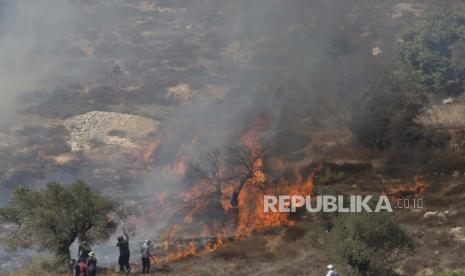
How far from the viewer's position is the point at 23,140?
52.6 meters

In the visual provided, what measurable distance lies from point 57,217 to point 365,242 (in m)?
13.7

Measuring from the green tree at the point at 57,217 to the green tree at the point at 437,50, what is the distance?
45.8m

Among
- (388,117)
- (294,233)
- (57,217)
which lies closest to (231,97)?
(388,117)

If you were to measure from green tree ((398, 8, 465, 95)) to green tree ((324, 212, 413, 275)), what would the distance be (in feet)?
141

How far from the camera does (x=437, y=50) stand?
204ft

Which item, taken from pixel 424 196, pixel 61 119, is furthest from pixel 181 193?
pixel 61 119

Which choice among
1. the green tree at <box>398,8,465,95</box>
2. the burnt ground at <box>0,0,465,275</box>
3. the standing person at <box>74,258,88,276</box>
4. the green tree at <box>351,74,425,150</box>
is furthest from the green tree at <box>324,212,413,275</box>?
the green tree at <box>398,8,465,95</box>

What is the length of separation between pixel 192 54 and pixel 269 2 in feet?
59.9

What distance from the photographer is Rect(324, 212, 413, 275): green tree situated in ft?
62.5

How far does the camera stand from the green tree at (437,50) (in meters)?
58.0

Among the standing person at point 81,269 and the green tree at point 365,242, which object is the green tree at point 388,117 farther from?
the standing person at point 81,269

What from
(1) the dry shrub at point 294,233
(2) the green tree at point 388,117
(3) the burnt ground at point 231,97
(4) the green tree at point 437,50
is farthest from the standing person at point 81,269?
(4) the green tree at point 437,50

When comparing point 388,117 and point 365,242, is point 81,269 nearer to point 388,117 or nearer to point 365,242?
point 365,242

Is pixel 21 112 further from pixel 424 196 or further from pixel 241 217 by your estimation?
pixel 424 196
